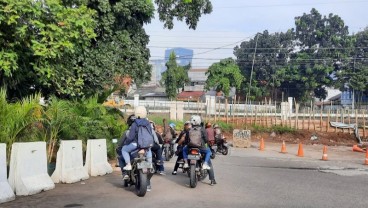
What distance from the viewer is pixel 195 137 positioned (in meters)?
10.9

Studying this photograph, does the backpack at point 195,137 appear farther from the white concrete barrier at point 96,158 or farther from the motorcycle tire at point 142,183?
the white concrete barrier at point 96,158

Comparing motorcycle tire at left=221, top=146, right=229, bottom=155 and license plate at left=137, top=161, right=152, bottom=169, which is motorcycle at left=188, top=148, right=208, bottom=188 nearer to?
license plate at left=137, top=161, right=152, bottom=169

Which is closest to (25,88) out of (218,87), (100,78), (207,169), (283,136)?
(100,78)

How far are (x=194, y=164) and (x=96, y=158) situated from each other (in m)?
3.11

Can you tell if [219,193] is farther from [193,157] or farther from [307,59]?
[307,59]

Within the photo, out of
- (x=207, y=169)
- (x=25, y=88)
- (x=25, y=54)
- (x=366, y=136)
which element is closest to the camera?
(x=207, y=169)

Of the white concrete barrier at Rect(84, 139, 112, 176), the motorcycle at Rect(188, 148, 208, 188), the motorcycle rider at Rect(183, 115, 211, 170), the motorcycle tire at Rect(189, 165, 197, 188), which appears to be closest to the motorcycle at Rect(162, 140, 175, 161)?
the white concrete barrier at Rect(84, 139, 112, 176)

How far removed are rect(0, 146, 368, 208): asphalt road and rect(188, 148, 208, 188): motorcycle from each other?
0.68 feet

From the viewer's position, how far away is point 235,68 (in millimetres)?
72562

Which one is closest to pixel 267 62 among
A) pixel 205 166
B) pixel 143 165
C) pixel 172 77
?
pixel 172 77

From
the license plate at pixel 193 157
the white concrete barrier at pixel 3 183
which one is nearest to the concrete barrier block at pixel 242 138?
the license plate at pixel 193 157

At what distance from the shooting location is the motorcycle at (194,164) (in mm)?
10336

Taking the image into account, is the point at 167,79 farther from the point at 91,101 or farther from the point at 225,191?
the point at 225,191

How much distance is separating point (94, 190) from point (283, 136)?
97.5 ft
